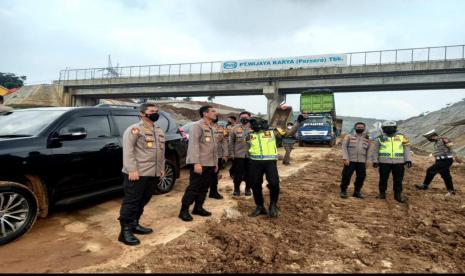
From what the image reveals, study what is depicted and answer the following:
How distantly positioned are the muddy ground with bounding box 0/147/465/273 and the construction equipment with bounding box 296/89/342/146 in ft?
43.6

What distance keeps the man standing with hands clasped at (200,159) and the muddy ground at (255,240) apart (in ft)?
0.99

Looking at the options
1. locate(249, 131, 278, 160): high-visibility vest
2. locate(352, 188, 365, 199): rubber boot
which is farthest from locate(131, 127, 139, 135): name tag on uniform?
locate(352, 188, 365, 199): rubber boot

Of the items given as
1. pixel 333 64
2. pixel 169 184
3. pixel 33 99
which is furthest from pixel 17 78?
pixel 169 184

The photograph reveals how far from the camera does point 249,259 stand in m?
3.42

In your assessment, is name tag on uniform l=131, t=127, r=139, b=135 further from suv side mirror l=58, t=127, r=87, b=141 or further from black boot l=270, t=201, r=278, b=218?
black boot l=270, t=201, r=278, b=218

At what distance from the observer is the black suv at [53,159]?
3.85 meters

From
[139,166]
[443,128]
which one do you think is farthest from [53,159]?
[443,128]

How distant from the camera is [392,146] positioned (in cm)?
665

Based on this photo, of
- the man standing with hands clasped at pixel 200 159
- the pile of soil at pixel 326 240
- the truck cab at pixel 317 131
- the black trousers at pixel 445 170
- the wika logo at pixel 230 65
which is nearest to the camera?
the pile of soil at pixel 326 240

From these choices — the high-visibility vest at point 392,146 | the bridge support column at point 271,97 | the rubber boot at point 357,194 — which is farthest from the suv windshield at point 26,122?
the bridge support column at point 271,97

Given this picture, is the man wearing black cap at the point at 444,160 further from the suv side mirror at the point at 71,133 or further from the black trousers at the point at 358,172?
the suv side mirror at the point at 71,133

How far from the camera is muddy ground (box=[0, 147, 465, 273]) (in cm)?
331

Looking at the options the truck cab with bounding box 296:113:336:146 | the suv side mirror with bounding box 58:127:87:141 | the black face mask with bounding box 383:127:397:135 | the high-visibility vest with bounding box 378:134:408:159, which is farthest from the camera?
the truck cab with bounding box 296:113:336:146

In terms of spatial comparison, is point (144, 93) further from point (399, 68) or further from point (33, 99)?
point (399, 68)
